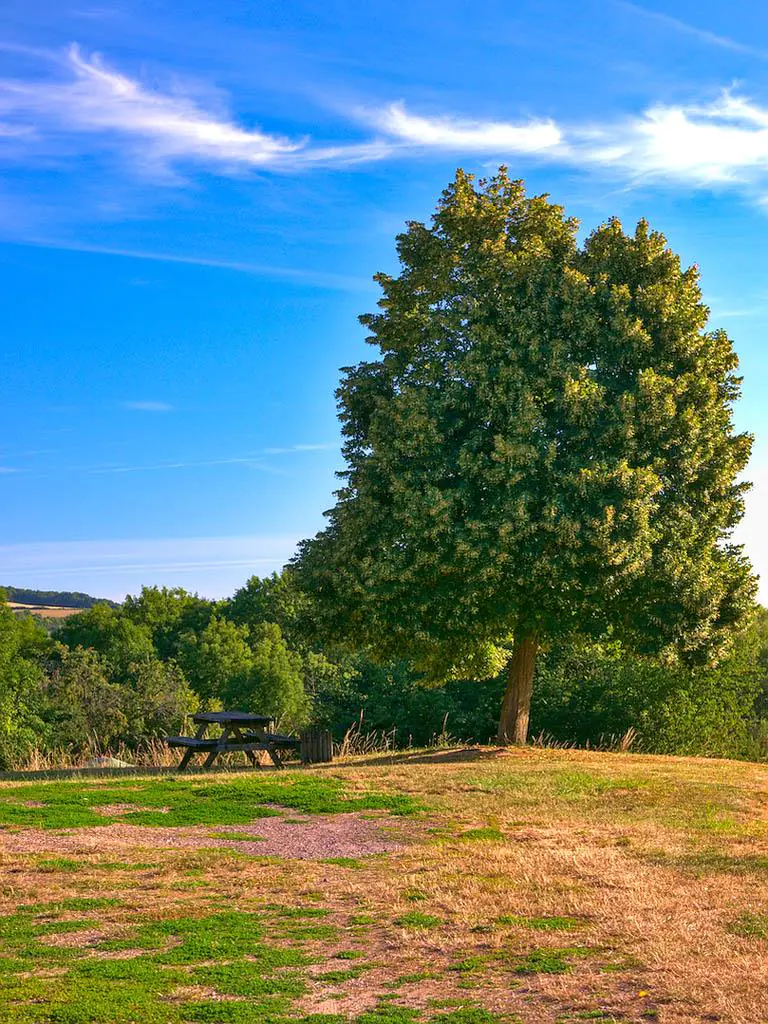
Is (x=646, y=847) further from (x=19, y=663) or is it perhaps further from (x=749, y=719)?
(x=19, y=663)

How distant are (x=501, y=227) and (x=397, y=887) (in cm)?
1862

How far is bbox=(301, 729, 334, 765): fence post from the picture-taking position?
2375 centimetres

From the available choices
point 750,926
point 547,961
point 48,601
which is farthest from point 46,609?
point 547,961

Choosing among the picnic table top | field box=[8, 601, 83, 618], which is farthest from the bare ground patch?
field box=[8, 601, 83, 618]

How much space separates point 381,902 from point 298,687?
59.5 meters

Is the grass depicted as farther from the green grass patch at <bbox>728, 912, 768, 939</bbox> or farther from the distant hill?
the distant hill

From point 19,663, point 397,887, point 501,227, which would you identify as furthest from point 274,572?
point 397,887

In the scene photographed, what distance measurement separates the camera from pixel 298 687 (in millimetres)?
69625

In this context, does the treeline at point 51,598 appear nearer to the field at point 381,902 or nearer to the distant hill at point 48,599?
the distant hill at point 48,599

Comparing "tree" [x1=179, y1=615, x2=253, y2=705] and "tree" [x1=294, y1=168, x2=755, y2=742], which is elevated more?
"tree" [x1=294, y1=168, x2=755, y2=742]

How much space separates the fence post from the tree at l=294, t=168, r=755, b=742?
9.48 ft

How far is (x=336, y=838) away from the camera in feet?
48.2

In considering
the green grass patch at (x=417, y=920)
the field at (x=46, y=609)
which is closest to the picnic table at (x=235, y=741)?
the green grass patch at (x=417, y=920)

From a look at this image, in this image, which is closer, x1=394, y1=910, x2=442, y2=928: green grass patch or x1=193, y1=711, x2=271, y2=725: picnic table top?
x1=394, y1=910, x2=442, y2=928: green grass patch
